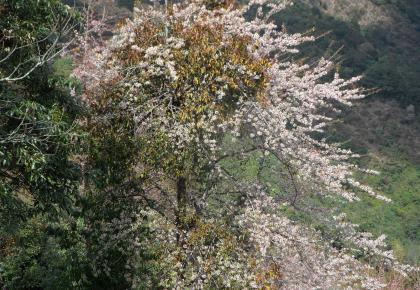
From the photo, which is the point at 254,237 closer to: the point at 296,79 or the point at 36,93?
the point at 296,79

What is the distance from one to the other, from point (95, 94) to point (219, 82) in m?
1.92

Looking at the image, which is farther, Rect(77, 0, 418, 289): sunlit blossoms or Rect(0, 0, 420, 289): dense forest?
Rect(77, 0, 418, 289): sunlit blossoms

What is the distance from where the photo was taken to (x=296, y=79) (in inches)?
308

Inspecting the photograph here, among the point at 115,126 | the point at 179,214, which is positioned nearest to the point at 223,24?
the point at 115,126

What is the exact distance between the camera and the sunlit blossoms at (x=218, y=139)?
7.25 metres

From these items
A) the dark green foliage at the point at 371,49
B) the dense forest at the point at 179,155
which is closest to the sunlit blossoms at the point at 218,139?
the dense forest at the point at 179,155

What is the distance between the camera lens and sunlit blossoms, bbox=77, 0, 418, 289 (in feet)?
23.8

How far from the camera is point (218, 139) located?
827cm

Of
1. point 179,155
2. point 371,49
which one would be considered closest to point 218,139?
point 179,155

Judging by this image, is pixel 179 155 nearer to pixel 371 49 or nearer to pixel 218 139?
pixel 218 139

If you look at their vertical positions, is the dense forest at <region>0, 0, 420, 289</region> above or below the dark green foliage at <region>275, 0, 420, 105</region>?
above

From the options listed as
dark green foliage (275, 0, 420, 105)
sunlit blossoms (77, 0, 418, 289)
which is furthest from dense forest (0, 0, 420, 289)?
dark green foliage (275, 0, 420, 105)

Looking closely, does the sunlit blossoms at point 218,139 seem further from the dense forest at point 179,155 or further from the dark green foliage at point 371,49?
the dark green foliage at point 371,49

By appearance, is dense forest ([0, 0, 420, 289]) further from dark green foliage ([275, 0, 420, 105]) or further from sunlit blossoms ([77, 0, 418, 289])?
dark green foliage ([275, 0, 420, 105])
